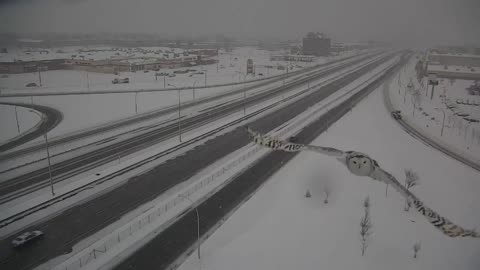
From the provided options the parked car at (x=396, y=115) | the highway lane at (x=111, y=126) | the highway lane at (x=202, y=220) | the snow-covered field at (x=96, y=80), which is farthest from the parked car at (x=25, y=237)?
the snow-covered field at (x=96, y=80)

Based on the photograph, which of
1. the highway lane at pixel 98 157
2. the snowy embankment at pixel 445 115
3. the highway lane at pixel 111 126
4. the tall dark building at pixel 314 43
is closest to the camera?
the highway lane at pixel 98 157

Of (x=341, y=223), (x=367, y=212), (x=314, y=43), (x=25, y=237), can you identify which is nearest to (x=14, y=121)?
(x=25, y=237)

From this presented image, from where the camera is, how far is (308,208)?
683 inches

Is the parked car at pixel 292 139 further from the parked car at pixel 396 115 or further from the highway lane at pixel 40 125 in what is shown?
the highway lane at pixel 40 125

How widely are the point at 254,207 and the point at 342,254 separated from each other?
488 cm

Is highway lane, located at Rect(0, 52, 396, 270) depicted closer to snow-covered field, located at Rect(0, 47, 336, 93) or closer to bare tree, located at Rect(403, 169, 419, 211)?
bare tree, located at Rect(403, 169, 419, 211)

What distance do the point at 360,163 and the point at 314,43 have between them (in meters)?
105

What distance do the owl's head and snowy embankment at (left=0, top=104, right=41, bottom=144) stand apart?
24787 millimetres

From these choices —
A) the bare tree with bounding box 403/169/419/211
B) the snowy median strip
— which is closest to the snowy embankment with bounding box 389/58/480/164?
the bare tree with bounding box 403/169/419/211

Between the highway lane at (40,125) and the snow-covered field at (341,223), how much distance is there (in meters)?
18.6

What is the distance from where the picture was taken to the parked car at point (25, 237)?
13914 mm

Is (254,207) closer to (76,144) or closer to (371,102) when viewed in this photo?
(76,144)

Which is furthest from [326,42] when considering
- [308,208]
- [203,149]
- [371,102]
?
[308,208]

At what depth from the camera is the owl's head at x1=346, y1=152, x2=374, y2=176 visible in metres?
13.7
